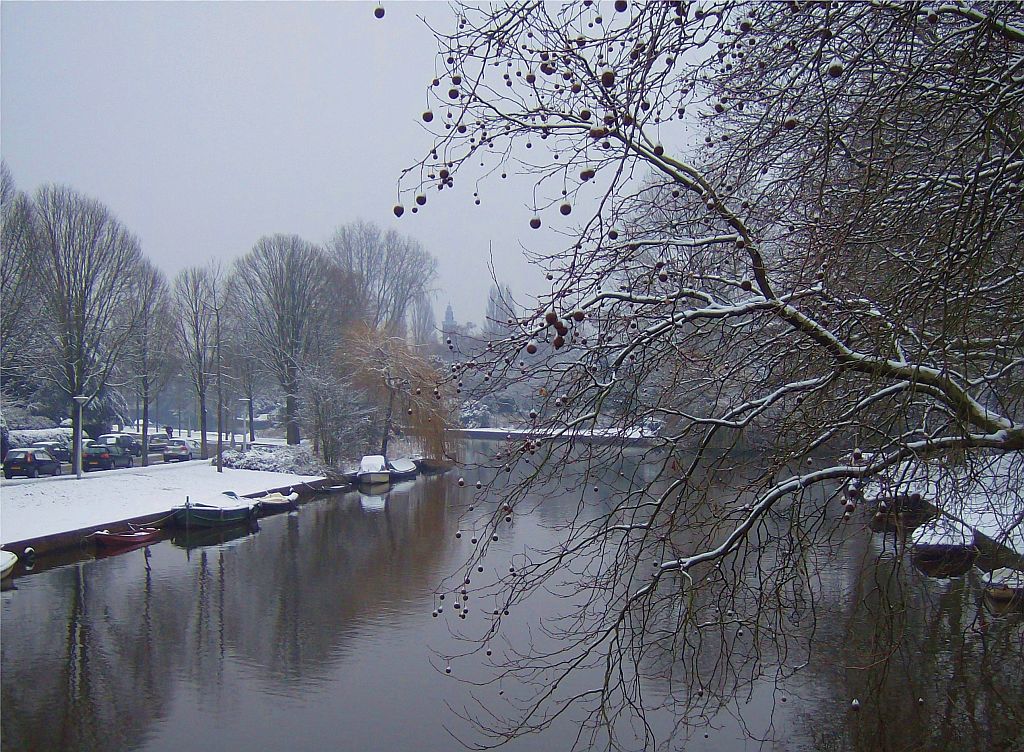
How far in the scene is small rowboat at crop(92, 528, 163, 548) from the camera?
656 inches

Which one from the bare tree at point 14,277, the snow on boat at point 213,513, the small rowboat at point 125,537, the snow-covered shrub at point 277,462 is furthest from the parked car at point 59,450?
the small rowboat at point 125,537

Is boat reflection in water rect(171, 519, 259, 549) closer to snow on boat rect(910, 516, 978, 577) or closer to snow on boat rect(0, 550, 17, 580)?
snow on boat rect(0, 550, 17, 580)

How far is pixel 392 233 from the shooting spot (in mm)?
46750

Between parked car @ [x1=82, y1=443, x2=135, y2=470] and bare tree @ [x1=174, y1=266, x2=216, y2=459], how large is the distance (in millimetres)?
5447

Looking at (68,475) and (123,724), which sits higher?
(68,475)

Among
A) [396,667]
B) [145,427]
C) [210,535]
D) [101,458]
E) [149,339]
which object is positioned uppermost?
[149,339]

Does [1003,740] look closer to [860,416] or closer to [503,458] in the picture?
[860,416]

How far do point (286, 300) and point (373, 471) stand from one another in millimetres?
11193

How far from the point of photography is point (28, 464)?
74.8ft

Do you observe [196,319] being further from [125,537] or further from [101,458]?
[125,537]

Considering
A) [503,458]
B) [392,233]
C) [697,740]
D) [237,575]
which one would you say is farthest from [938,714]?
[392,233]

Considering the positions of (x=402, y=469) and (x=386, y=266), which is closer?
(x=402, y=469)

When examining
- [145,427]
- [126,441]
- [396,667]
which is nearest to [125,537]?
[396,667]

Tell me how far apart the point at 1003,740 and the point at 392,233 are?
42311 millimetres
